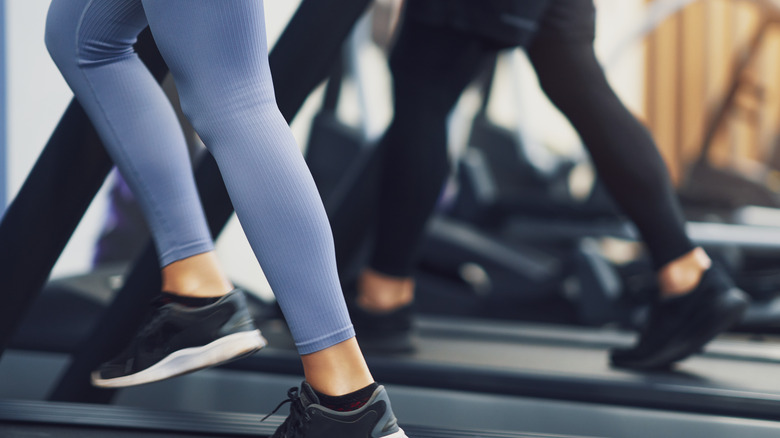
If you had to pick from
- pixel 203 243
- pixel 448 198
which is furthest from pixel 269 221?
pixel 448 198

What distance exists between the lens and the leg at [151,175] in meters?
0.79

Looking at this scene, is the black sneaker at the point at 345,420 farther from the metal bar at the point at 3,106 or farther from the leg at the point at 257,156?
the metal bar at the point at 3,106

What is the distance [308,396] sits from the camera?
74 cm

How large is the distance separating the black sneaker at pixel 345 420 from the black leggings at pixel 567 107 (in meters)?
0.59

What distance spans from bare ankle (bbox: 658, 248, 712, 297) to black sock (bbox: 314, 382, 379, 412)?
2.24 ft

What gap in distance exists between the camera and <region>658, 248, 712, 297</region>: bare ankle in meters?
1.19

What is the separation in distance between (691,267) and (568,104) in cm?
34

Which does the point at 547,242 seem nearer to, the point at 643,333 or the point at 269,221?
the point at 643,333

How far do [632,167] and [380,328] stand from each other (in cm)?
54

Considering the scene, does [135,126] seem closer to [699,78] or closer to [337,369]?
[337,369]

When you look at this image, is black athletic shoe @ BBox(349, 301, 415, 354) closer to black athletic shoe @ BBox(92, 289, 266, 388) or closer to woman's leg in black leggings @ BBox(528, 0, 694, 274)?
woman's leg in black leggings @ BBox(528, 0, 694, 274)

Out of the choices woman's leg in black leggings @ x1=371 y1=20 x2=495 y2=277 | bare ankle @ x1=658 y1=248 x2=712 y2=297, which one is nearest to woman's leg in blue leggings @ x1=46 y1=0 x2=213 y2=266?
woman's leg in black leggings @ x1=371 y1=20 x2=495 y2=277

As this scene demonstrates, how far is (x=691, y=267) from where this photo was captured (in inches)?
47.3

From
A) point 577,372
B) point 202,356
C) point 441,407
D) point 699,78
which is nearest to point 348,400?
point 202,356
